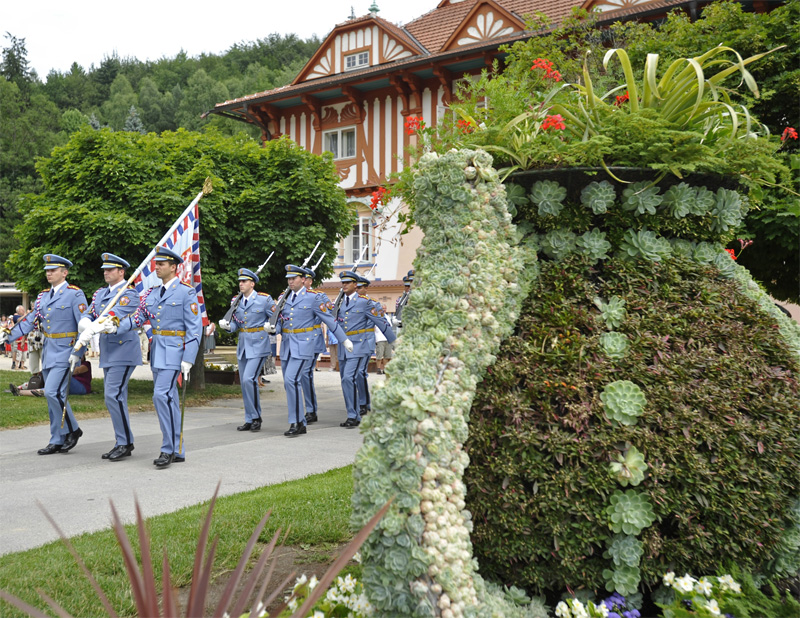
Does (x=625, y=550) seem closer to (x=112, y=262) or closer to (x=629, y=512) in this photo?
(x=629, y=512)

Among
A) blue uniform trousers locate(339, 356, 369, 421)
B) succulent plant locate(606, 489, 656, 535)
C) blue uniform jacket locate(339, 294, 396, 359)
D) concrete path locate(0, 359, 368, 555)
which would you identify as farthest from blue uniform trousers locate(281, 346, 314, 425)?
succulent plant locate(606, 489, 656, 535)

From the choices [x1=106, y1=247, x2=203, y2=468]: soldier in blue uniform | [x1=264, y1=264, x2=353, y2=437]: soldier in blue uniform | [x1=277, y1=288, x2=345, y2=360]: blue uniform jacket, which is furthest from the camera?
[x1=277, y1=288, x2=345, y2=360]: blue uniform jacket

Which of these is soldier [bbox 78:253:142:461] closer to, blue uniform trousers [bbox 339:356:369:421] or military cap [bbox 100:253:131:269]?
military cap [bbox 100:253:131:269]

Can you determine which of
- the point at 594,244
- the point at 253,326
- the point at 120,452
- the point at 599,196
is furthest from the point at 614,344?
the point at 253,326

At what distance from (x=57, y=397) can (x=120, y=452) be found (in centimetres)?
97

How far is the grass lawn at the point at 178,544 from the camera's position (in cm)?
338

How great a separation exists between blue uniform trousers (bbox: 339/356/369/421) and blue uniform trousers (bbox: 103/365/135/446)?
3744mm

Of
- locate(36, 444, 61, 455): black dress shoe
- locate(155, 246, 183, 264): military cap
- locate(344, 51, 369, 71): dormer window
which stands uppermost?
locate(344, 51, 369, 71): dormer window

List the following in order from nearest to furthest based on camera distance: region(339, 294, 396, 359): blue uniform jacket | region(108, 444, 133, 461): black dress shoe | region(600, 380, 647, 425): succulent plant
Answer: region(600, 380, 647, 425): succulent plant < region(108, 444, 133, 461): black dress shoe < region(339, 294, 396, 359): blue uniform jacket

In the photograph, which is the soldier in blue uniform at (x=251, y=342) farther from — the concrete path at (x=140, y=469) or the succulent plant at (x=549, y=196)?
the succulent plant at (x=549, y=196)

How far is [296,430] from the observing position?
9.50 m

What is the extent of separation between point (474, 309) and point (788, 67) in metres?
8.80

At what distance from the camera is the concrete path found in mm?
5129

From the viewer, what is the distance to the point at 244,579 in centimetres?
363
